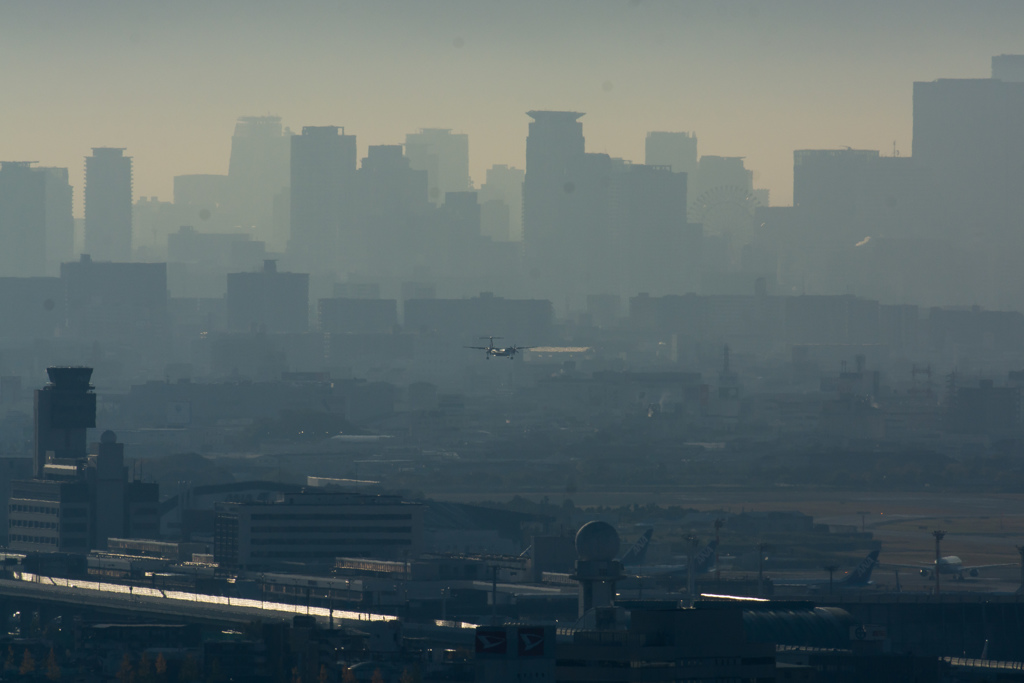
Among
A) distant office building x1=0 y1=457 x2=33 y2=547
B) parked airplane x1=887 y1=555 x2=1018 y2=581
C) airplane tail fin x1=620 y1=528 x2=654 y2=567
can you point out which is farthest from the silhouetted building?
airplane tail fin x1=620 y1=528 x2=654 y2=567

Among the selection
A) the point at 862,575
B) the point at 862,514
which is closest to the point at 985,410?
the point at 862,514

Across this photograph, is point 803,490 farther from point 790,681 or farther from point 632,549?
point 790,681

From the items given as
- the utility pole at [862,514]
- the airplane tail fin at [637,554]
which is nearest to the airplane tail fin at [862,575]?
the airplane tail fin at [637,554]

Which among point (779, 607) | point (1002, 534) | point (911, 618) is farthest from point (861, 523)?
point (779, 607)

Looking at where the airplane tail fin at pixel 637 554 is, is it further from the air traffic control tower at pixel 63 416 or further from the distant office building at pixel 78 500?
the air traffic control tower at pixel 63 416

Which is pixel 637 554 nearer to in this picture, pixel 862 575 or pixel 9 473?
pixel 862 575
